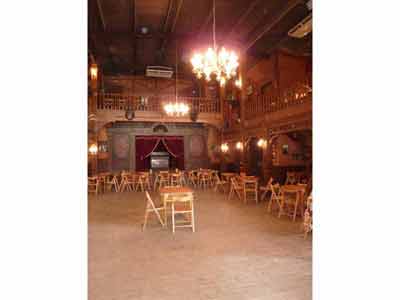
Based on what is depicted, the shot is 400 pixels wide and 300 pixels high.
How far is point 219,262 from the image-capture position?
10.6 ft

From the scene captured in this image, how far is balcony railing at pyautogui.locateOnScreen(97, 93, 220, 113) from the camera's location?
1202 cm

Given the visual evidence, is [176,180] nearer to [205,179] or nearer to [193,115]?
[205,179]

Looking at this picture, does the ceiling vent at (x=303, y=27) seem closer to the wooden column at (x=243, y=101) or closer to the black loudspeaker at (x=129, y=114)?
the wooden column at (x=243, y=101)

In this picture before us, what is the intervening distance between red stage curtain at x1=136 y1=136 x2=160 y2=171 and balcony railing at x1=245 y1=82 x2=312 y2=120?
6.38 metres

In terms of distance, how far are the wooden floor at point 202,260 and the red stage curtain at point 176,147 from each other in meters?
9.43

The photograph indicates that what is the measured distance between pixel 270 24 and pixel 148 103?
704 centimetres

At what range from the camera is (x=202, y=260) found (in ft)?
10.9

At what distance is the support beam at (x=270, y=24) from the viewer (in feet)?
21.0

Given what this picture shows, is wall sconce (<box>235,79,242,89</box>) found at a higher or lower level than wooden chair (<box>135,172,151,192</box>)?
higher

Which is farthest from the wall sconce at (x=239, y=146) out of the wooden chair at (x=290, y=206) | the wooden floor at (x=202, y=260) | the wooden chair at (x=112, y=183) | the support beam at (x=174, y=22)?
the wooden floor at (x=202, y=260)

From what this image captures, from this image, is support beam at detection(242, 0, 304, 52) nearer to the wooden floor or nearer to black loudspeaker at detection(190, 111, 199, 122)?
black loudspeaker at detection(190, 111, 199, 122)

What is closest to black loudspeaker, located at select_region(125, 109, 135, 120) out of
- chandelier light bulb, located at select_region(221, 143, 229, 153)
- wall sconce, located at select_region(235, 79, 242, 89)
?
chandelier light bulb, located at select_region(221, 143, 229, 153)
